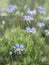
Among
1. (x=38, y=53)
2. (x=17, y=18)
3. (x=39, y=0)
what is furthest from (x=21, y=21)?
(x=39, y=0)

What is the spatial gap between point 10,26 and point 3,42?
1.26 ft

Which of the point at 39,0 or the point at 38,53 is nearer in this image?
the point at 38,53

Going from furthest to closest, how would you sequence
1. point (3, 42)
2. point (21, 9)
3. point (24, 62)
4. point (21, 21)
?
point (21, 9)
point (21, 21)
point (3, 42)
point (24, 62)

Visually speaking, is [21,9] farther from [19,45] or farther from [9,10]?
[19,45]

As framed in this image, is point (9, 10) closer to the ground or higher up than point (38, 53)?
higher up

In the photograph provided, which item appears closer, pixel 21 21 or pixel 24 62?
pixel 24 62

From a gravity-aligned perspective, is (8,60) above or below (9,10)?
below

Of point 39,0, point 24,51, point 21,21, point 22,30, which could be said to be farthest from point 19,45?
Answer: point 39,0

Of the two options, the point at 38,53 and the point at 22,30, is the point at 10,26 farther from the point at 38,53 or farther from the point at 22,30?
the point at 38,53

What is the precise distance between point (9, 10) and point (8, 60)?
0.70m

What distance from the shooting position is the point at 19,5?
10.5 feet

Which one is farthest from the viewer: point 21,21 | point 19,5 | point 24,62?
point 19,5

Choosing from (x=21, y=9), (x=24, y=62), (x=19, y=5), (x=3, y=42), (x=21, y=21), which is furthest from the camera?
(x=19, y=5)

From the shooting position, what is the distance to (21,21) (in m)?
2.71
